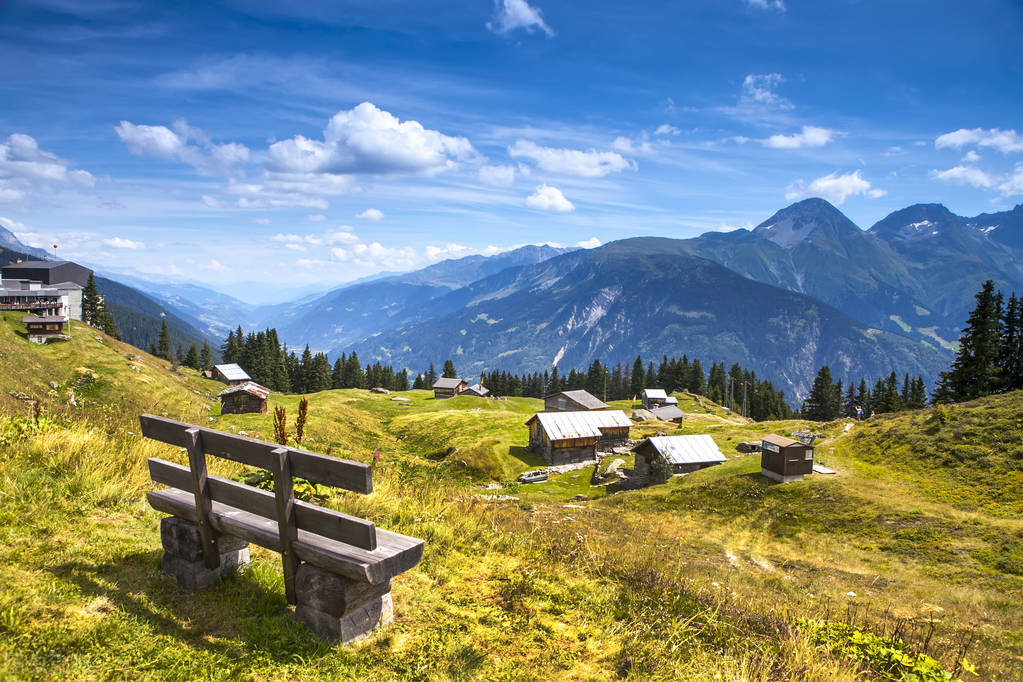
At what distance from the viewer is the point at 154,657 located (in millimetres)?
5434

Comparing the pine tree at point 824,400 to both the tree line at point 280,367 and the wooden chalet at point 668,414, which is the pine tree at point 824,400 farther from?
the tree line at point 280,367

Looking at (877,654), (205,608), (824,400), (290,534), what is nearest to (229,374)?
(205,608)

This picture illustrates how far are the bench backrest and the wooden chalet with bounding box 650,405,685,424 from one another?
93.6m

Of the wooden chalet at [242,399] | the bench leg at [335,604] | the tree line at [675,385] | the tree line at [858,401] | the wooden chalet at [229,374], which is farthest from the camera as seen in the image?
the tree line at [675,385]

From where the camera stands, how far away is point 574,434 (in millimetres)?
59031

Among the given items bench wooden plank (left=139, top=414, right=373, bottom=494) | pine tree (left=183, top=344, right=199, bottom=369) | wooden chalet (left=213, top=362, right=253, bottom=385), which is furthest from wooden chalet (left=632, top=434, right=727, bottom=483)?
pine tree (left=183, top=344, right=199, bottom=369)

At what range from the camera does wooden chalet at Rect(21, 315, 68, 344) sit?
5647cm

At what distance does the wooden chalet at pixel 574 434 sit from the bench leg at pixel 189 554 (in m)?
51.3

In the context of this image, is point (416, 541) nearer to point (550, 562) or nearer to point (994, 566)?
point (550, 562)

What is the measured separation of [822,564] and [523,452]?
123 ft

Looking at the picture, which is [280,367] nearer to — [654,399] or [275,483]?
[654,399]

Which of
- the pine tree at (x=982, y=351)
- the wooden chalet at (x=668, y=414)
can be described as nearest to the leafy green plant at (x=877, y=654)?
the pine tree at (x=982, y=351)

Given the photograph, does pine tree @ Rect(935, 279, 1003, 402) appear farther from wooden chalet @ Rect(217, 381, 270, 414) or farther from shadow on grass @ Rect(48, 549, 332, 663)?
shadow on grass @ Rect(48, 549, 332, 663)

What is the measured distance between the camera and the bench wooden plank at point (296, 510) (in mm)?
5734
